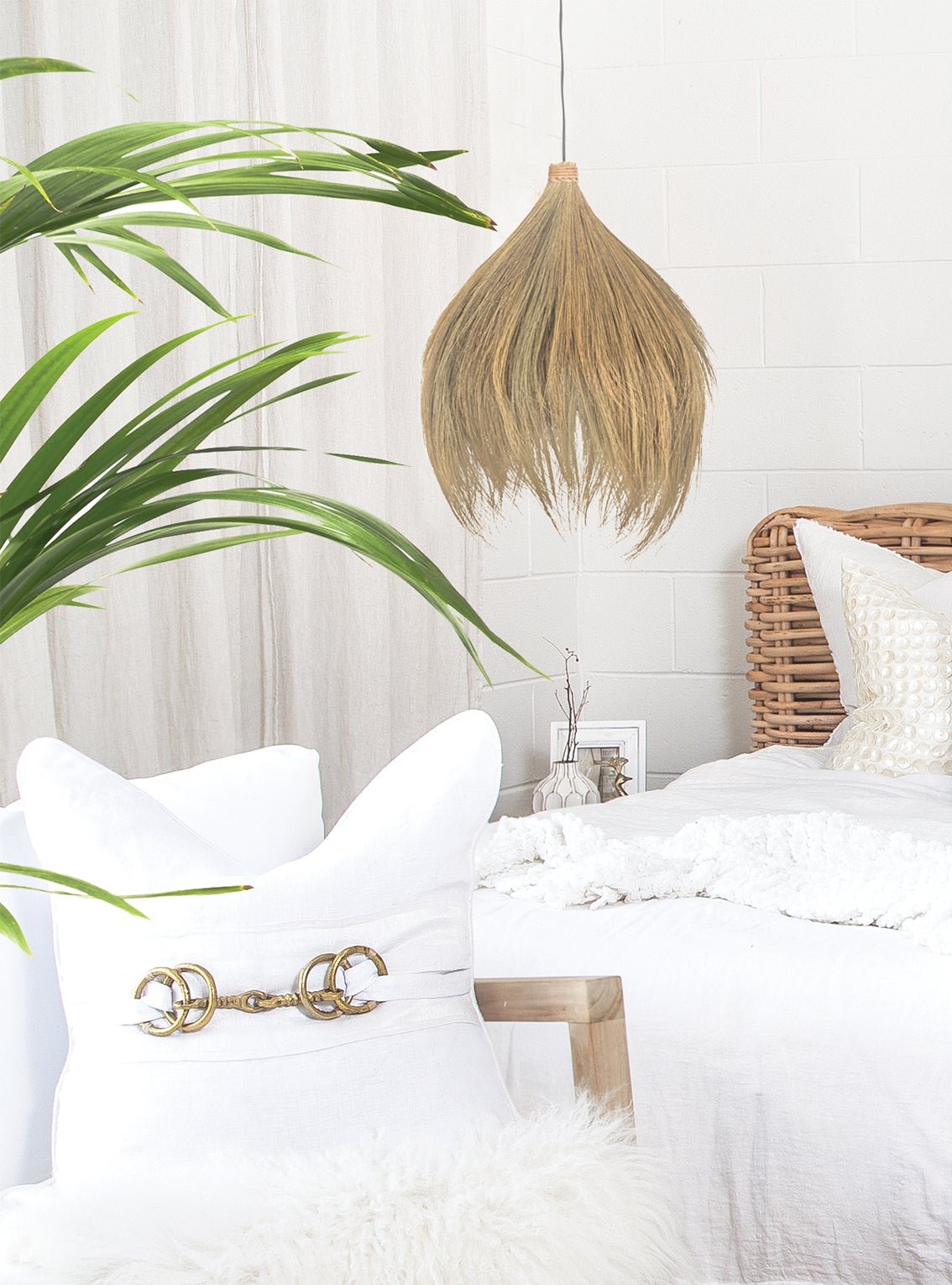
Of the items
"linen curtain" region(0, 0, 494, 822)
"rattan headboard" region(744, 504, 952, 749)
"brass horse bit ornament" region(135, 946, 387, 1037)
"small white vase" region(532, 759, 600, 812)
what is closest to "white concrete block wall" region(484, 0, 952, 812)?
"rattan headboard" region(744, 504, 952, 749)

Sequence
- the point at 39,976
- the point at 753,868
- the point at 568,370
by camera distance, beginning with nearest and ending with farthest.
Answer: the point at 39,976, the point at 753,868, the point at 568,370

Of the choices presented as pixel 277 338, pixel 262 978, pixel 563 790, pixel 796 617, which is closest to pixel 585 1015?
pixel 262 978

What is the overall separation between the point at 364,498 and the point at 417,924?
145 centimetres

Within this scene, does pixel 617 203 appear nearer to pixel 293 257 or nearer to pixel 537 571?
pixel 537 571

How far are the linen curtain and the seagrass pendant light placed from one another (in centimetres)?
40

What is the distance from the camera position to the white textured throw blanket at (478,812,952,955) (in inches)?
58.8

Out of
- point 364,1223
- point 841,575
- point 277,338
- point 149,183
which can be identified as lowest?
point 364,1223

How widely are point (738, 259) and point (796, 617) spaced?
2.72 feet

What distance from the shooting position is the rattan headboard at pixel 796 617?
9.66 feet

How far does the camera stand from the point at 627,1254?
936mm

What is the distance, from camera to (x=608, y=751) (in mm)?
2859

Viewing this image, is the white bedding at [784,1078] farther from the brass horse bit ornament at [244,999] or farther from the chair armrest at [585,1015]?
the brass horse bit ornament at [244,999]

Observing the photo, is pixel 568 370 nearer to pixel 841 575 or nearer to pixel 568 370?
pixel 568 370

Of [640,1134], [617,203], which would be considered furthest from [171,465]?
[617,203]
